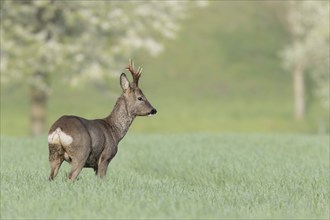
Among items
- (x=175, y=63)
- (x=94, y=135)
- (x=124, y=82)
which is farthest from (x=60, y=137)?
(x=175, y=63)

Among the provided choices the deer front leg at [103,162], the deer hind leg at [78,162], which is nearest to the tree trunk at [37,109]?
the deer front leg at [103,162]

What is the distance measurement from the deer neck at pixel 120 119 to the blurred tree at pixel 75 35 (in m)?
17.2

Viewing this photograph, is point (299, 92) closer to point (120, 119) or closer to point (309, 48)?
point (309, 48)

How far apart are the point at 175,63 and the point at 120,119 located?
80793mm

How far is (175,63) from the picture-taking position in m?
92.7

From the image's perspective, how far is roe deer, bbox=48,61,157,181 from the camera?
10766mm

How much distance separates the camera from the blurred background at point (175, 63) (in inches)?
1216

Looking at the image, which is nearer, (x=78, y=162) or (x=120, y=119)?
(x=78, y=162)

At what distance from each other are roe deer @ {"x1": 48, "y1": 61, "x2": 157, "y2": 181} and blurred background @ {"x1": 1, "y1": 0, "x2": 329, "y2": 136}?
17.4 meters

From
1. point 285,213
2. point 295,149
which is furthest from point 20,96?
point 285,213

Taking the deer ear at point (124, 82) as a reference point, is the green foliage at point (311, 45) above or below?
above

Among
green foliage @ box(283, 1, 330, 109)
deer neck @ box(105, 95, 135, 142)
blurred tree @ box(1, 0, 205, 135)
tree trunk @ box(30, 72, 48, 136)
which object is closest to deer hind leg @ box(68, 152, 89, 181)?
deer neck @ box(105, 95, 135, 142)

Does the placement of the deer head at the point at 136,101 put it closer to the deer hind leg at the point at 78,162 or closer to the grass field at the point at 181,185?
the grass field at the point at 181,185

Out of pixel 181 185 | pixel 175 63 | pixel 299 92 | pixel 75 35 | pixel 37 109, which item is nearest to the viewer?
pixel 181 185
